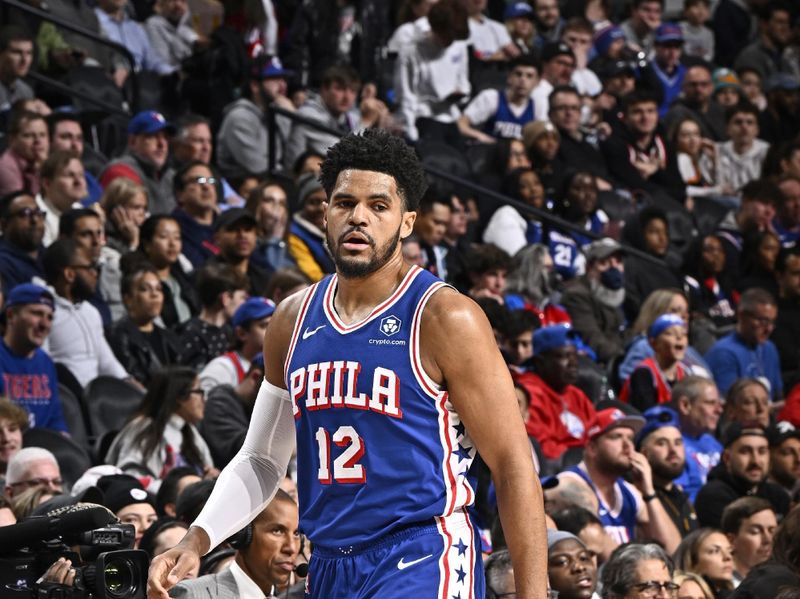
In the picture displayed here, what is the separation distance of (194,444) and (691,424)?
3.58 metres

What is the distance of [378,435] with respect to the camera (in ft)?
13.1

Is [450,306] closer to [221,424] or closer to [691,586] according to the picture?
[691,586]

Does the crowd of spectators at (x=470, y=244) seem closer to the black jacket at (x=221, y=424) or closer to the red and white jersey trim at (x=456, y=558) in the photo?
the black jacket at (x=221, y=424)

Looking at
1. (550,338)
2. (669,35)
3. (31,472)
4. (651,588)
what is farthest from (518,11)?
(651,588)

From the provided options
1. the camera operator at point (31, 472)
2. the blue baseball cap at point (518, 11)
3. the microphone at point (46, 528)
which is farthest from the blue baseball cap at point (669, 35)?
the microphone at point (46, 528)

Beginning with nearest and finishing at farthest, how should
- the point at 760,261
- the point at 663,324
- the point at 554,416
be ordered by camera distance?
the point at 554,416 < the point at 663,324 < the point at 760,261

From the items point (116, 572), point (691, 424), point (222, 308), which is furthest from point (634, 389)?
point (116, 572)

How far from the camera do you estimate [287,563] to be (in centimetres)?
552

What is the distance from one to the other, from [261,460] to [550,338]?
19.0ft

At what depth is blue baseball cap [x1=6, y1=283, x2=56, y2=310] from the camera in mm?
8625

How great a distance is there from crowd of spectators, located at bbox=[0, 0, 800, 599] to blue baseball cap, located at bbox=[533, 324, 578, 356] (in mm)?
46

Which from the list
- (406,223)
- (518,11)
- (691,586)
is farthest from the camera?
(518,11)

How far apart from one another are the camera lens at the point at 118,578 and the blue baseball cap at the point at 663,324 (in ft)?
24.9

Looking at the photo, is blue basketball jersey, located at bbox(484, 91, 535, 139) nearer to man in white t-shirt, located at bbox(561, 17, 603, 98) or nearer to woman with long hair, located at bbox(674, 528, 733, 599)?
man in white t-shirt, located at bbox(561, 17, 603, 98)
